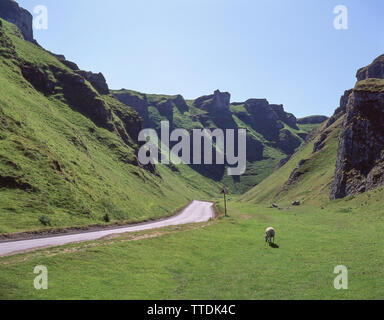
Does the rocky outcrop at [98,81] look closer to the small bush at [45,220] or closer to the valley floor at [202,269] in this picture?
the small bush at [45,220]

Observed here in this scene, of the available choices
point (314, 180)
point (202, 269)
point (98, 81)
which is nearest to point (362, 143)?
point (314, 180)

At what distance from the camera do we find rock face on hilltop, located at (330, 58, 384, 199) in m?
77.8

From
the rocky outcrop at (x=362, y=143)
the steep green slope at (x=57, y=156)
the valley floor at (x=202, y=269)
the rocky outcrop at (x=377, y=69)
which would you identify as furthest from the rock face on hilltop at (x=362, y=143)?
Result: the rocky outcrop at (x=377, y=69)

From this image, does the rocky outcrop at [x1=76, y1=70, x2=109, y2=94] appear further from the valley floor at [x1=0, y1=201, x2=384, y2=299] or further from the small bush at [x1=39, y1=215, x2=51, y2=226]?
the valley floor at [x1=0, y1=201, x2=384, y2=299]

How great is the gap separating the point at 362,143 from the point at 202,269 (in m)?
80.9

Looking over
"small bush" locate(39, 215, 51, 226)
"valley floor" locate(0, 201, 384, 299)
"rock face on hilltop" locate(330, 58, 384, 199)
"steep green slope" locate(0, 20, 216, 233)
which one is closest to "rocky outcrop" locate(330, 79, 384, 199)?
"rock face on hilltop" locate(330, 58, 384, 199)

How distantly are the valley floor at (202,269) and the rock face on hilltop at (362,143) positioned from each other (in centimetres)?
4773

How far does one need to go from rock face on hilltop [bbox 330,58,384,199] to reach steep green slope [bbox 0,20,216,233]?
6152 cm

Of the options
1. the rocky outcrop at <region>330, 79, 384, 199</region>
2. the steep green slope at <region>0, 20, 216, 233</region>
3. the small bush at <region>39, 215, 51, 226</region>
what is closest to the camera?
the small bush at <region>39, 215, 51, 226</region>

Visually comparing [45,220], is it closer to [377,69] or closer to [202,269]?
[202,269]

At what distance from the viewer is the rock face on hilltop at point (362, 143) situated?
255 feet

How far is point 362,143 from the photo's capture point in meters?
84.1
